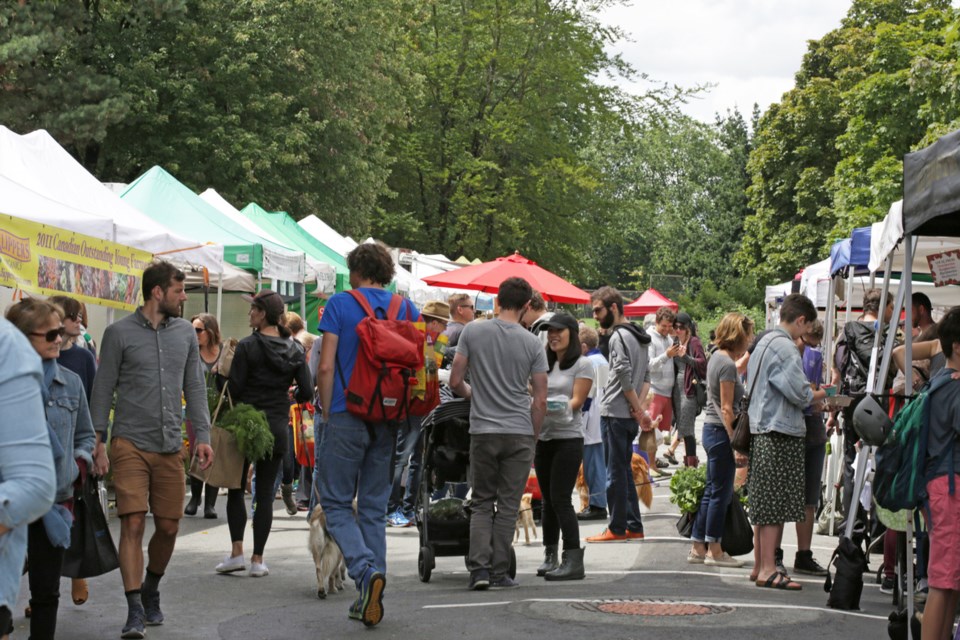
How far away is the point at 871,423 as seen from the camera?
6.60 meters

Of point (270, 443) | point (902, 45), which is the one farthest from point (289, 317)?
point (902, 45)

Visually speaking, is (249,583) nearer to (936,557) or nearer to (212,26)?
(936,557)

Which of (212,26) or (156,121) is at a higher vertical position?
(212,26)

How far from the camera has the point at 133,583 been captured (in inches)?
291

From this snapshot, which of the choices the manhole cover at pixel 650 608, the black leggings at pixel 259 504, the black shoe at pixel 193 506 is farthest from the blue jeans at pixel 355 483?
the black shoe at pixel 193 506

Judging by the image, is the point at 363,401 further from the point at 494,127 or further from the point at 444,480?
the point at 494,127

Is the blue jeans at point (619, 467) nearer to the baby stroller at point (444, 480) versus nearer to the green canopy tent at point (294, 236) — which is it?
the baby stroller at point (444, 480)

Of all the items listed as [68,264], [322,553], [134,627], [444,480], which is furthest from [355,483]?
[68,264]

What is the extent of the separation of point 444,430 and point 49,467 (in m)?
6.27

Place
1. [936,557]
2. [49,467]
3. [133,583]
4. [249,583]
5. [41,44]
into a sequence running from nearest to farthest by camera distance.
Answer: [49,467], [936,557], [133,583], [249,583], [41,44]

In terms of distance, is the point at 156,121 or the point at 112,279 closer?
the point at 112,279

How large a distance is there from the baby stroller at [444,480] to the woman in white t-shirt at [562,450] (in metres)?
0.41

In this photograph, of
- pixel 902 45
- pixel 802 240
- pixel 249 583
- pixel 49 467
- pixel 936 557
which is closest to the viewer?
pixel 49 467

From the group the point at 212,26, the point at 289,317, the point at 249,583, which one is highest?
the point at 212,26
